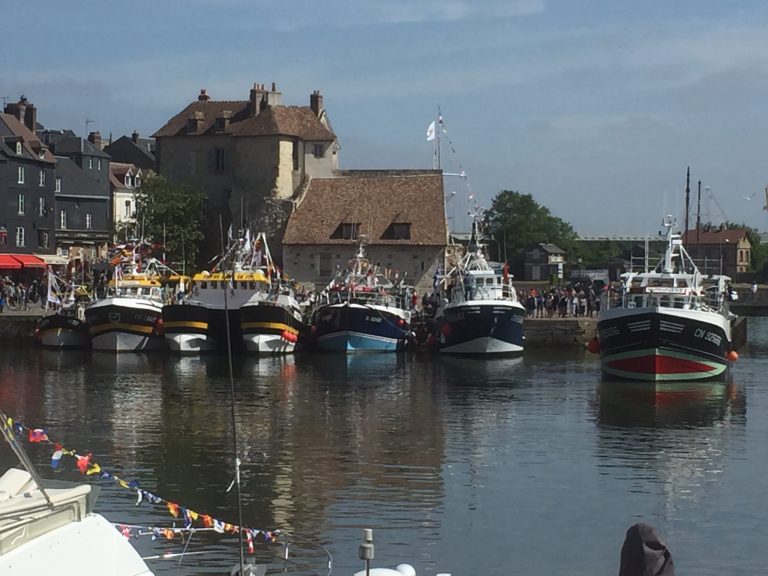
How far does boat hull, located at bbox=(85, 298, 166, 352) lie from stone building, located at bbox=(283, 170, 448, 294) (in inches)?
687

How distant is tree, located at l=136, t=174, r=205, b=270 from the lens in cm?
7950

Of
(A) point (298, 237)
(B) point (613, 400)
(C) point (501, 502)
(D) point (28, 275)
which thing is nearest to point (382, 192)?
(A) point (298, 237)

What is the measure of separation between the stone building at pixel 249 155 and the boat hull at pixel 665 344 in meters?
35.9

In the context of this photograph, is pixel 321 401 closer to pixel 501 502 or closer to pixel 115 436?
pixel 115 436

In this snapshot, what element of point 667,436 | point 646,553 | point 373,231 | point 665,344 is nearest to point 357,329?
point 665,344

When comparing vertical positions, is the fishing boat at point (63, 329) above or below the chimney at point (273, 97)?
below

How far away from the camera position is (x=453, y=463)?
1183 inches

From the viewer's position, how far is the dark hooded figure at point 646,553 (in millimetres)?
11141

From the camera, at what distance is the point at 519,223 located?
5187 inches

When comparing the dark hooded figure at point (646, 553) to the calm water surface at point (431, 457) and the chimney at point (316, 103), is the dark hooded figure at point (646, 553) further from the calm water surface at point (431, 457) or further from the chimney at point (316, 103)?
the chimney at point (316, 103)

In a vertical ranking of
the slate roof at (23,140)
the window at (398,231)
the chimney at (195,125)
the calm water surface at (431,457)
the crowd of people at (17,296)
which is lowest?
the calm water surface at (431,457)

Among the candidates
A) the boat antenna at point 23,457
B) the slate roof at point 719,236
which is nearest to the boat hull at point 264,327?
the boat antenna at point 23,457

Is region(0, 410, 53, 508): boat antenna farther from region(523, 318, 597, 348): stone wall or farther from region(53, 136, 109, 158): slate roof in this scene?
region(53, 136, 109, 158): slate roof

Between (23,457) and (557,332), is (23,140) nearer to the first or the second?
(557,332)
